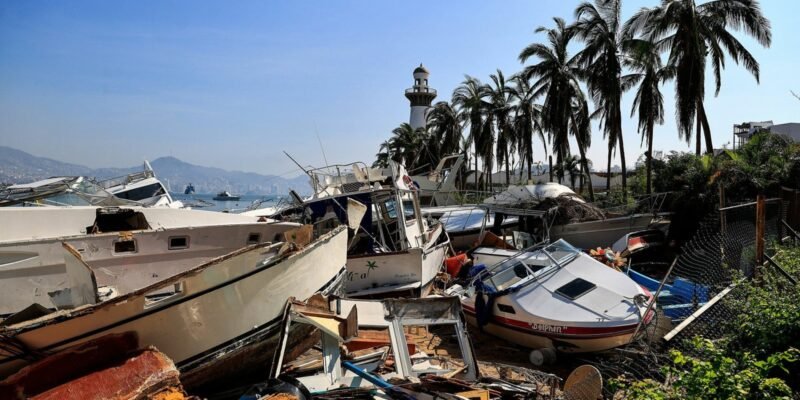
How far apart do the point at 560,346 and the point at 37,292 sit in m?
8.46

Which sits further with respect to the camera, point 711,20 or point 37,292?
point 711,20

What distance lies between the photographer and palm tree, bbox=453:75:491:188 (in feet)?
119

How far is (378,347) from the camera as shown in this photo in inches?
279

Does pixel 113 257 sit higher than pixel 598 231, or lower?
higher

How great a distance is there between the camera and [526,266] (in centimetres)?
906

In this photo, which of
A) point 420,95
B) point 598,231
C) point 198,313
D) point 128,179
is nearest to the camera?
point 198,313

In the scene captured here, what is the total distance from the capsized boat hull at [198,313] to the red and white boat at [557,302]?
431 cm

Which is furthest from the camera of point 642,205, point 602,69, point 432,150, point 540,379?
point 432,150

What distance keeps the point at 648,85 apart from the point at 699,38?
393cm

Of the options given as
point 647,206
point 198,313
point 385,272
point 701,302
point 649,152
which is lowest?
point 701,302

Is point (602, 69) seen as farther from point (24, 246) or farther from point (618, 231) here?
point (24, 246)

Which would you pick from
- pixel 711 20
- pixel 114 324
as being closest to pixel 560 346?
pixel 114 324

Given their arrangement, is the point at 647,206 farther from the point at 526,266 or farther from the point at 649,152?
the point at 526,266

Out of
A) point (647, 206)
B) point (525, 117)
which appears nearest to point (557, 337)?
point (647, 206)
